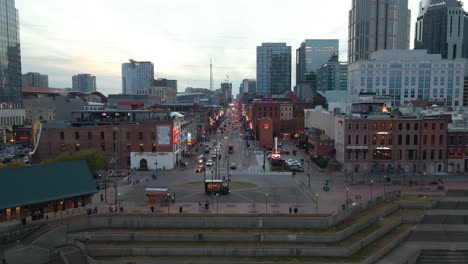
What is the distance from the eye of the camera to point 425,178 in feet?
225

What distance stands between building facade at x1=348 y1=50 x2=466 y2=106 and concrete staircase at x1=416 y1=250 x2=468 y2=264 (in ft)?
363

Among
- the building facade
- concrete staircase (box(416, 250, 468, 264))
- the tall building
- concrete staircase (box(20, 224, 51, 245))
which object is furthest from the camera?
the tall building

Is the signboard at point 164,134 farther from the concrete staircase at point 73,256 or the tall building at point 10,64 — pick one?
the tall building at point 10,64

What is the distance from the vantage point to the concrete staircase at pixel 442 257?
3859 centimetres

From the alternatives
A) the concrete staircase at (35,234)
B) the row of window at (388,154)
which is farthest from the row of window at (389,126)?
the concrete staircase at (35,234)

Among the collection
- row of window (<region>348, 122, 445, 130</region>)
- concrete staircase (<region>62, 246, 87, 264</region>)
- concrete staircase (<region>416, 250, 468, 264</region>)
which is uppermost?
row of window (<region>348, 122, 445, 130</region>)

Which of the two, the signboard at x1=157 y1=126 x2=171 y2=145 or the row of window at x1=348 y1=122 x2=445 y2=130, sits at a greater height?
the row of window at x1=348 y1=122 x2=445 y2=130

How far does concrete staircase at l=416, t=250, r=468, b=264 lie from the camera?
38594 millimetres

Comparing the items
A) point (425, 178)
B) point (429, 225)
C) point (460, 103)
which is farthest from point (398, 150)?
point (460, 103)

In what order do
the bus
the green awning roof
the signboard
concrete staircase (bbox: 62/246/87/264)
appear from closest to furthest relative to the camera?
concrete staircase (bbox: 62/246/87/264), the green awning roof, the bus, the signboard

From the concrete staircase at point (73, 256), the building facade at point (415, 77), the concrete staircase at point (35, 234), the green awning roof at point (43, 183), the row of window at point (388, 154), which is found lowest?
the concrete staircase at point (73, 256)

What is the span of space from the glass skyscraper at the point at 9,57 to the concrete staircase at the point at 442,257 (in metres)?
158

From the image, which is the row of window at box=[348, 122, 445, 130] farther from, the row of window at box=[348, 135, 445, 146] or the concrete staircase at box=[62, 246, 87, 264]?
the concrete staircase at box=[62, 246, 87, 264]

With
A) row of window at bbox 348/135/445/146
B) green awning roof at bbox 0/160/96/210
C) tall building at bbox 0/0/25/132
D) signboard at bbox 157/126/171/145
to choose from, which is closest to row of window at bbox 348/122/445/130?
row of window at bbox 348/135/445/146
